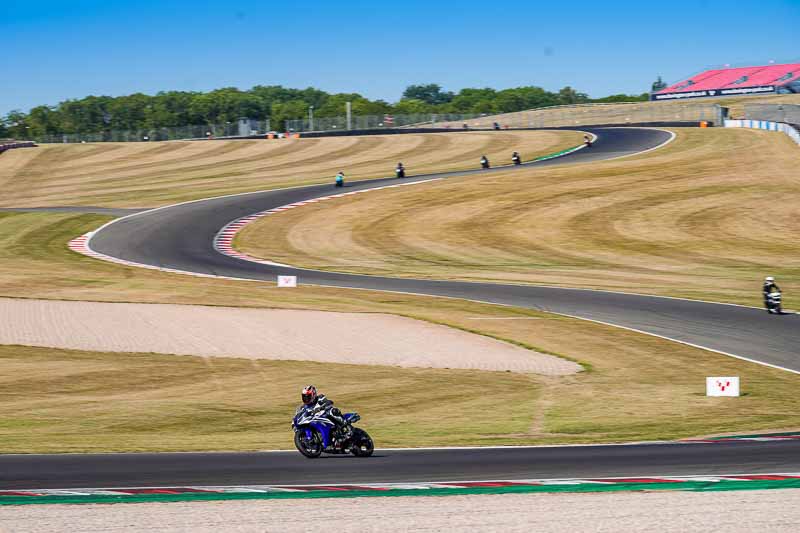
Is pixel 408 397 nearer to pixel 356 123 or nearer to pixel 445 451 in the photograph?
pixel 445 451

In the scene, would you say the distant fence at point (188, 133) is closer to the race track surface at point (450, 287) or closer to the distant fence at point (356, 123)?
the distant fence at point (356, 123)

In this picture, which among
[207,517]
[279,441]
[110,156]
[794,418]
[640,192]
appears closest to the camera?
[207,517]

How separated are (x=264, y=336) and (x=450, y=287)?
490 inches

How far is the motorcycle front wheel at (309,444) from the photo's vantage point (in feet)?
52.3

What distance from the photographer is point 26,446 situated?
54.9 ft

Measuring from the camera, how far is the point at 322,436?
52.2 feet

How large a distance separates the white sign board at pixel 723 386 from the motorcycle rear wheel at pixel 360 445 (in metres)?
9.52

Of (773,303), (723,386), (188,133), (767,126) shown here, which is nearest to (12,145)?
(188,133)

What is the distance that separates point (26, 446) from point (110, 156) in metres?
89.9

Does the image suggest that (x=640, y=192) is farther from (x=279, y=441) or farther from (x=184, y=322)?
(x=279, y=441)

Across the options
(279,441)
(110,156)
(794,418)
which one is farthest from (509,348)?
(110,156)

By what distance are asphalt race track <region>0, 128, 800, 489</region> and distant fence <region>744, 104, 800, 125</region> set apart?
58.9 metres

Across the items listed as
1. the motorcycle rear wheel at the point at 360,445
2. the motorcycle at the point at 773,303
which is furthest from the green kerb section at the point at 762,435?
the motorcycle at the point at 773,303

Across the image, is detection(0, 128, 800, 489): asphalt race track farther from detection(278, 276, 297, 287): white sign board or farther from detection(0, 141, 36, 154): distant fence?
detection(0, 141, 36, 154): distant fence
